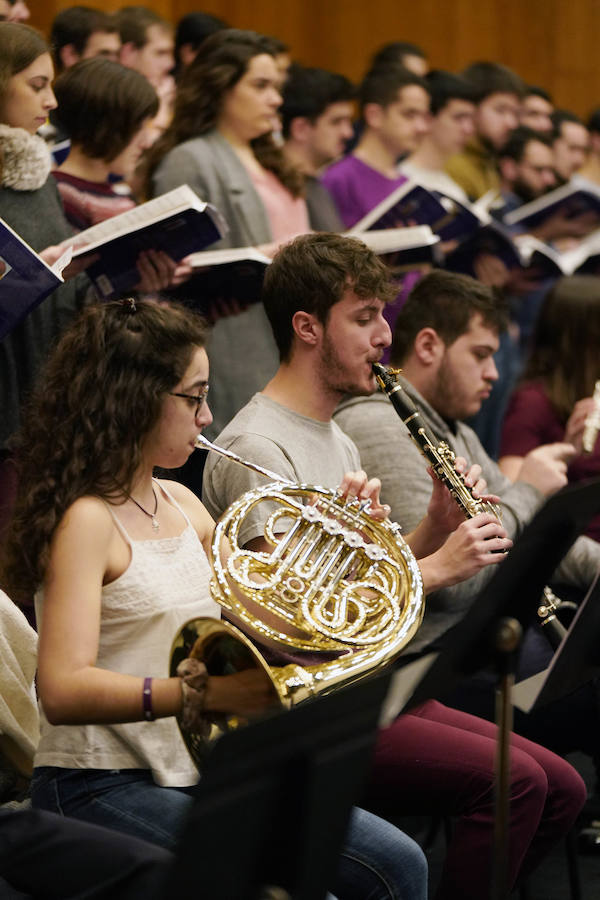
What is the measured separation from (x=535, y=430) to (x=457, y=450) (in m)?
0.57

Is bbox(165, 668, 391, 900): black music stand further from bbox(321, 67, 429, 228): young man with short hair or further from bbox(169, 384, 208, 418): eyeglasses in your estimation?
bbox(321, 67, 429, 228): young man with short hair

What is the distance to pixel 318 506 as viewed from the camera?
7.02 ft

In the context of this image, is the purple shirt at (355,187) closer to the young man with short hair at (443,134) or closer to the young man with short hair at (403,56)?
the young man with short hair at (443,134)

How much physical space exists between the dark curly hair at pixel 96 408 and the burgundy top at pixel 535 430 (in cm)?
158

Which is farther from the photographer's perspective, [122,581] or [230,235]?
[230,235]

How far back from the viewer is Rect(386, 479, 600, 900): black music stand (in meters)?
1.70

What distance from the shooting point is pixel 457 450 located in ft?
9.72

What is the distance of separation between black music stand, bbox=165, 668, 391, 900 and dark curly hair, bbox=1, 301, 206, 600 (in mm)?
688

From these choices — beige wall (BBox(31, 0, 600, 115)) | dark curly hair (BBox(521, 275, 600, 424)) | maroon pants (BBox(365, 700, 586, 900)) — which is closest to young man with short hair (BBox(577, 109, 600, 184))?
beige wall (BBox(31, 0, 600, 115))

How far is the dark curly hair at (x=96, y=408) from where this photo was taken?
192 cm

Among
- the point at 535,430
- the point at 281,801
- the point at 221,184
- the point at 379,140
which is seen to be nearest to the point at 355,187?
the point at 379,140

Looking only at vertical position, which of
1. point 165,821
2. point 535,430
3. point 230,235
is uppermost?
point 230,235

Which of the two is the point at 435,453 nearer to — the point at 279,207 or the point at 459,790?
the point at 459,790

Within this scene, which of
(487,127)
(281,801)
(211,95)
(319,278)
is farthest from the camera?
(487,127)
